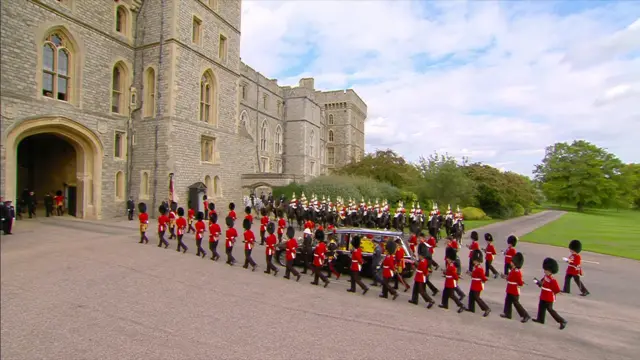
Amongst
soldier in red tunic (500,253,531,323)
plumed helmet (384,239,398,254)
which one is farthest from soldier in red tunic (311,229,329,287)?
soldier in red tunic (500,253,531,323)

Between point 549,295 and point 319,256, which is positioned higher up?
point 319,256

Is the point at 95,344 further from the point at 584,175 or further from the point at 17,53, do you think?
the point at 584,175

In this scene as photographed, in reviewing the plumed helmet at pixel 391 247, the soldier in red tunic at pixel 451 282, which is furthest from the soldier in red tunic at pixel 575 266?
the plumed helmet at pixel 391 247

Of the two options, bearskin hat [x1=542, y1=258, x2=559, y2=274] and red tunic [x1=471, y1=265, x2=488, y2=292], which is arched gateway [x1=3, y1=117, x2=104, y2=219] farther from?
bearskin hat [x1=542, y1=258, x2=559, y2=274]

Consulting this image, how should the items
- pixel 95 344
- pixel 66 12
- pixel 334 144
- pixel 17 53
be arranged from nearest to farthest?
1. pixel 95 344
2. pixel 17 53
3. pixel 66 12
4. pixel 334 144

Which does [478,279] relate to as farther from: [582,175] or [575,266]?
[582,175]

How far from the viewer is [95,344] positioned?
500 centimetres

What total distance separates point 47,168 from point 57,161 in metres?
1.17

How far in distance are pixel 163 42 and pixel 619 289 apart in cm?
2353

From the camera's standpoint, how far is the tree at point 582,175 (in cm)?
5350

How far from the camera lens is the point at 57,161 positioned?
2044 cm

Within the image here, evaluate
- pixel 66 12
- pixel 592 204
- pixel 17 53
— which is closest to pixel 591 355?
pixel 17 53

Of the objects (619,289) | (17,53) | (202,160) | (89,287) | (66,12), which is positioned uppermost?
(66,12)

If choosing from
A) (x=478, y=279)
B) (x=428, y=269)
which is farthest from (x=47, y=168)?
(x=478, y=279)
